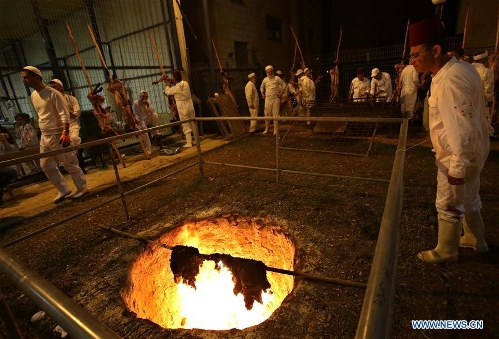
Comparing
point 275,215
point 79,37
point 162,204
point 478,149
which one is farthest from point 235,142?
point 79,37

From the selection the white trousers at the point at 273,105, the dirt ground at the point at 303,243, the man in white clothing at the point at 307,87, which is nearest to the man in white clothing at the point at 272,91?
the white trousers at the point at 273,105

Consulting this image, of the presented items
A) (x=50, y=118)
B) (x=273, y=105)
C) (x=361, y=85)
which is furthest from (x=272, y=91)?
(x=50, y=118)

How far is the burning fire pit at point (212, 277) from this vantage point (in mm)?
3076

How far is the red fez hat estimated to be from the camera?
2.18m

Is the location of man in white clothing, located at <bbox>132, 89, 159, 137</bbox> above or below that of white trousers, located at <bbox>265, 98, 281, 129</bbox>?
above

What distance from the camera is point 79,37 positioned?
504 inches

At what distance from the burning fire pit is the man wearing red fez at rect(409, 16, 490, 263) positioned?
164 cm

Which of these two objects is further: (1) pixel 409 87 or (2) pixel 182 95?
(2) pixel 182 95

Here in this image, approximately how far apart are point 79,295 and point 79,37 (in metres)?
14.2

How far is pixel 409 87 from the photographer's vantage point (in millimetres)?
8219

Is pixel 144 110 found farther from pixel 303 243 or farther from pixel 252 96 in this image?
pixel 303 243

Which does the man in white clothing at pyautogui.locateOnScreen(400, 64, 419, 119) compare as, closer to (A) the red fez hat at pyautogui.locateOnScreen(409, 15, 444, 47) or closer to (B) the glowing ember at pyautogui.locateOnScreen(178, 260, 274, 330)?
(A) the red fez hat at pyautogui.locateOnScreen(409, 15, 444, 47)

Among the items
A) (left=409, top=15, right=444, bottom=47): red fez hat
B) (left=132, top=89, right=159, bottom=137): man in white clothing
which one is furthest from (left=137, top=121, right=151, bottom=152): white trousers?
(left=409, top=15, right=444, bottom=47): red fez hat

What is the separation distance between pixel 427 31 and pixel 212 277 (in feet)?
12.6
